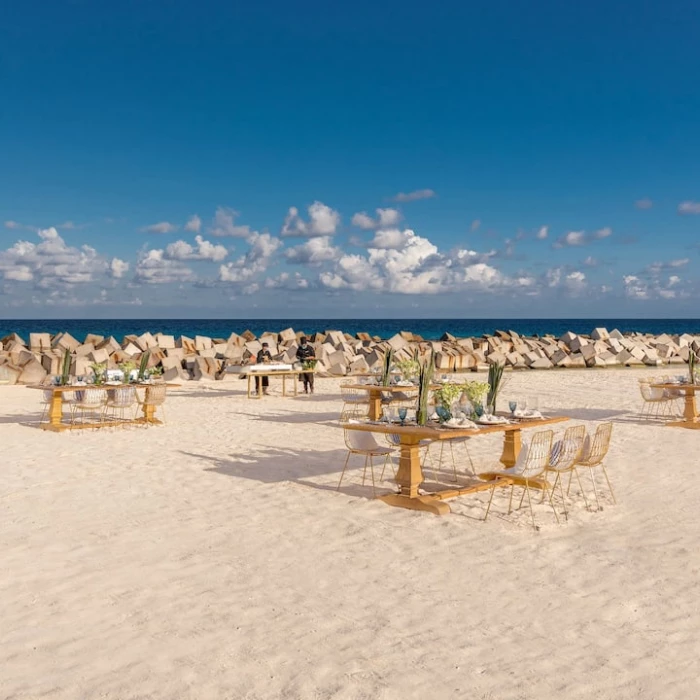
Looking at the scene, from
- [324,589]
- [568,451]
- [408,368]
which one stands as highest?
[408,368]

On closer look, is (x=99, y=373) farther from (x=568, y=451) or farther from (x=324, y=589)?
(x=324, y=589)

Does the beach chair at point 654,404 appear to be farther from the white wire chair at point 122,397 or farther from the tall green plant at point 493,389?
the white wire chair at point 122,397

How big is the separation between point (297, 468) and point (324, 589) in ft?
13.4

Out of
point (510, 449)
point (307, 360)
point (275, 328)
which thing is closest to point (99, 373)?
point (307, 360)

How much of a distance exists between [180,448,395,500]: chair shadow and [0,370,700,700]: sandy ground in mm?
55

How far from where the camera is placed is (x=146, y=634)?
14.5ft

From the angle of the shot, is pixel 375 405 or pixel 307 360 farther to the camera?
pixel 307 360

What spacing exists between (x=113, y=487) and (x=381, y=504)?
114 inches

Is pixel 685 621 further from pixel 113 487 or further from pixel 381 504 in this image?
pixel 113 487

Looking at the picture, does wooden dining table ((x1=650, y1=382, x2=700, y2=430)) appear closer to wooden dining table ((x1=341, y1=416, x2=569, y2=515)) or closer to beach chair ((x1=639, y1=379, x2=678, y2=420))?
beach chair ((x1=639, y1=379, x2=678, y2=420))

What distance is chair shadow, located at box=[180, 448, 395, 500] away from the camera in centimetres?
826

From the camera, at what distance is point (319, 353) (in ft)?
83.1

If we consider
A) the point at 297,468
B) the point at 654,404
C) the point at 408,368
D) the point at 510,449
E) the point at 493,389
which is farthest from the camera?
the point at 654,404

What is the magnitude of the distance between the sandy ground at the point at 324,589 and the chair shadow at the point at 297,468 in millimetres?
55
